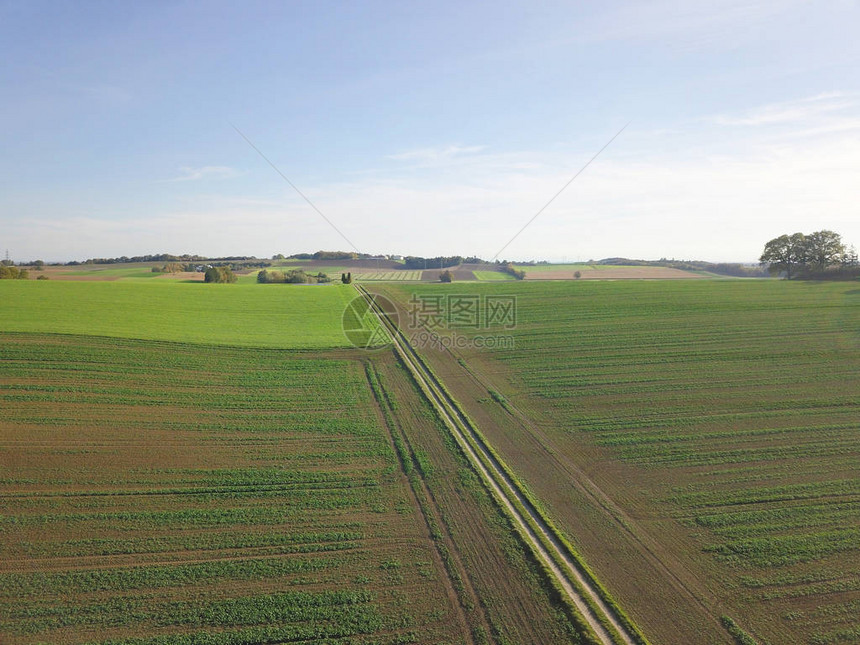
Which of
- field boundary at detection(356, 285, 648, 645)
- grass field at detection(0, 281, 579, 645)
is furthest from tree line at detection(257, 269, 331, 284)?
field boundary at detection(356, 285, 648, 645)

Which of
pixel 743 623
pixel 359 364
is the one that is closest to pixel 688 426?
pixel 743 623

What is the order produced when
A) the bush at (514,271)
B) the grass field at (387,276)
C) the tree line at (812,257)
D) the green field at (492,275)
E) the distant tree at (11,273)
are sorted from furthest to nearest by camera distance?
the green field at (492,275) < the bush at (514,271) < the grass field at (387,276) < the tree line at (812,257) < the distant tree at (11,273)

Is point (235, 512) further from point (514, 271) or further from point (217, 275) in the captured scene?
point (514, 271)

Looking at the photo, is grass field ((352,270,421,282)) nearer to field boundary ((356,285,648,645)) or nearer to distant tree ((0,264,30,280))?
distant tree ((0,264,30,280))

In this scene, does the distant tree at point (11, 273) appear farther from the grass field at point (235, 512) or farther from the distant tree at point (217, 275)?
the grass field at point (235, 512)

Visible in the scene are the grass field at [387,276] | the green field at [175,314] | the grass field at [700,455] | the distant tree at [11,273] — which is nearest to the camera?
the grass field at [700,455]

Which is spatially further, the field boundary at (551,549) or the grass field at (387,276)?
the grass field at (387,276)

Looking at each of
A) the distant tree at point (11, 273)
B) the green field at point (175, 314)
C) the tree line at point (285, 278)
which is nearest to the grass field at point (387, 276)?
the tree line at point (285, 278)

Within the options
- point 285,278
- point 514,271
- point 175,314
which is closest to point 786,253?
point 514,271
